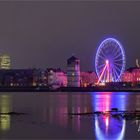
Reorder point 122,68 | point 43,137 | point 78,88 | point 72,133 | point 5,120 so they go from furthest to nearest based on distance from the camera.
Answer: point 78,88 < point 122,68 < point 5,120 < point 72,133 < point 43,137

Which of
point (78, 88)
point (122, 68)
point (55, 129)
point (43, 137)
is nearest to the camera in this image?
point (43, 137)

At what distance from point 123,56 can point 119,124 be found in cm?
4673

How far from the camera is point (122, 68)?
72.9m

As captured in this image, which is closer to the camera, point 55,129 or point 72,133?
point 72,133

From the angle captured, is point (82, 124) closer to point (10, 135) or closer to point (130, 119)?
point (130, 119)

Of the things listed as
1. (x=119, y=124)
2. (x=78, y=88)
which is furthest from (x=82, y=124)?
(x=78, y=88)

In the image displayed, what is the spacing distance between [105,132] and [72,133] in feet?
4.89

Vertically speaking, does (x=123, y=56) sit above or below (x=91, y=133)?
above

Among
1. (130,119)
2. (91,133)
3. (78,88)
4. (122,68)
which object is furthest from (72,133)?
(78,88)

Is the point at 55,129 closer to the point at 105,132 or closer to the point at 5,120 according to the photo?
the point at 105,132

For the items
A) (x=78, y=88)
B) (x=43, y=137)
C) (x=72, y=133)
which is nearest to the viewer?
(x=43, y=137)

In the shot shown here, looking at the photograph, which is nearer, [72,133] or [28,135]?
[28,135]

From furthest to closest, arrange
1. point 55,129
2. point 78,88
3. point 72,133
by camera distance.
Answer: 1. point 78,88
2. point 55,129
3. point 72,133

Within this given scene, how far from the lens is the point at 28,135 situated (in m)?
22.4
